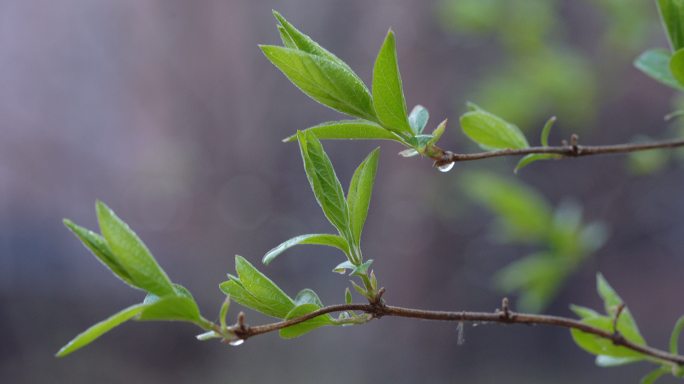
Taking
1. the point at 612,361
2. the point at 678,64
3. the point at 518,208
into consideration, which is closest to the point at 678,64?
the point at 678,64

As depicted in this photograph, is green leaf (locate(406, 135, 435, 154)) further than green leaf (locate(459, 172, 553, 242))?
No

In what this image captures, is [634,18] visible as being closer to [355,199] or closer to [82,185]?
[355,199]

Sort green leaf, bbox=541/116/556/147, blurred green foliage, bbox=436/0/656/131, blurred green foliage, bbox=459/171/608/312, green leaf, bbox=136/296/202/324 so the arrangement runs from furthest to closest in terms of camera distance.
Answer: blurred green foliage, bbox=436/0/656/131 < blurred green foliage, bbox=459/171/608/312 < green leaf, bbox=541/116/556/147 < green leaf, bbox=136/296/202/324

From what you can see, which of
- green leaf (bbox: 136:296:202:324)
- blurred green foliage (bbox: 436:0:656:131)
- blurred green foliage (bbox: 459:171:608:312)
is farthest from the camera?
blurred green foliage (bbox: 436:0:656:131)

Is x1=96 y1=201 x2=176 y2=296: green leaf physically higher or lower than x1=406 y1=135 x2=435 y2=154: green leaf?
lower

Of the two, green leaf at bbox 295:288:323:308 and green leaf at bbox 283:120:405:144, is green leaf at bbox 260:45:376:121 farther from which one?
green leaf at bbox 295:288:323:308

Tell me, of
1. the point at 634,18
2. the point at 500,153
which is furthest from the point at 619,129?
the point at 500,153

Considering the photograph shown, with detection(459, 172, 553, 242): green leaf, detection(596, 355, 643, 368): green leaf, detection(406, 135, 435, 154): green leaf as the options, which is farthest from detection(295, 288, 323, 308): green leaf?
detection(459, 172, 553, 242): green leaf
